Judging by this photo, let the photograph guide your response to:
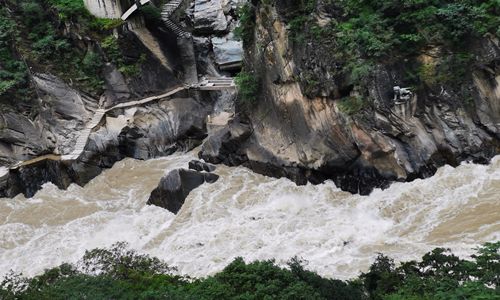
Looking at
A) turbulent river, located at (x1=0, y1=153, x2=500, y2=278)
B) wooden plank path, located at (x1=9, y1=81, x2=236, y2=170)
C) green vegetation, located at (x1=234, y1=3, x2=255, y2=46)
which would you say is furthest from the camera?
wooden plank path, located at (x1=9, y1=81, x2=236, y2=170)

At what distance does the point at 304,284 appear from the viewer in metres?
10.8

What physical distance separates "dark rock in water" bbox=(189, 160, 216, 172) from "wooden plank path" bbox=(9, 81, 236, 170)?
5175 millimetres

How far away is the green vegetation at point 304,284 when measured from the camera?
32.4 feet

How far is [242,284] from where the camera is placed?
37.3ft

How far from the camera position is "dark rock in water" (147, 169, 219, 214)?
22.0 metres

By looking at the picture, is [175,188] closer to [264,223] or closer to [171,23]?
[264,223]

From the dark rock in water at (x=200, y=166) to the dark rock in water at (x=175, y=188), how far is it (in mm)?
1280

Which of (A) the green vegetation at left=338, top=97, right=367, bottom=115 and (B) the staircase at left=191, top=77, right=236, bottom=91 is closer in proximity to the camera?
(A) the green vegetation at left=338, top=97, right=367, bottom=115

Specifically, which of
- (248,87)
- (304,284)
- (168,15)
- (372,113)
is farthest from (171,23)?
(304,284)

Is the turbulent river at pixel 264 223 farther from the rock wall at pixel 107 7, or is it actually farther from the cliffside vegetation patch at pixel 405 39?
the rock wall at pixel 107 7

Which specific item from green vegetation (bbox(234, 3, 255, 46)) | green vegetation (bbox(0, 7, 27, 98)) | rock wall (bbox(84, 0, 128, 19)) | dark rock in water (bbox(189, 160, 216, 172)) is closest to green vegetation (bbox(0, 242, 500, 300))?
dark rock in water (bbox(189, 160, 216, 172))

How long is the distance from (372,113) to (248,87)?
5.79m

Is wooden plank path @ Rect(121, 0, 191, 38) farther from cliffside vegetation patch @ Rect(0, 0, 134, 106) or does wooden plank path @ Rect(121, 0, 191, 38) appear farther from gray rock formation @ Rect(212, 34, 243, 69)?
gray rock formation @ Rect(212, 34, 243, 69)

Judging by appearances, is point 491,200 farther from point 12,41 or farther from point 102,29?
point 12,41
